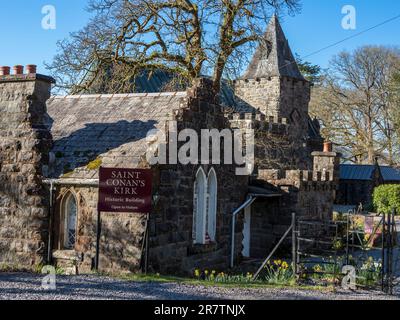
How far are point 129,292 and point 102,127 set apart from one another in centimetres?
604

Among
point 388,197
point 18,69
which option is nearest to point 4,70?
point 18,69

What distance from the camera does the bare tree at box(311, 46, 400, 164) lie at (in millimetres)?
48250

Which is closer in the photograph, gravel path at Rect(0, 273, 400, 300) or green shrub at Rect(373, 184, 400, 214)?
gravel path at Rect(0, 273, 400, 300)

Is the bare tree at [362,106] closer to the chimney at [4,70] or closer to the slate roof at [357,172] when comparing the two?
the slate roof at [357,172]

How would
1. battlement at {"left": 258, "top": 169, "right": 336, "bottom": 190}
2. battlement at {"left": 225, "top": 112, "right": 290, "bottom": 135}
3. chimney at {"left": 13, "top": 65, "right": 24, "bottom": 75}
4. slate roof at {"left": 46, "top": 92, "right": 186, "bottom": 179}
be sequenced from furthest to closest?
battlement at {"left": 225, "top": 112, "right": 290, "bottom": 135} → battlement at {"left": 258, "top": 169, "right": 336, "bottom": 190} → chimney at {"left": 13, "top": 65, "right": 24, "bottom": 75} → slate roof at {"left": 46, "top": 92, "right": 186, "bottom": 179}

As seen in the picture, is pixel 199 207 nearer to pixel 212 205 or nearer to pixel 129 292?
pixel 212 205

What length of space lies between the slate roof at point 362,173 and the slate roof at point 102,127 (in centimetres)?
3089

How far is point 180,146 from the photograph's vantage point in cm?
1423

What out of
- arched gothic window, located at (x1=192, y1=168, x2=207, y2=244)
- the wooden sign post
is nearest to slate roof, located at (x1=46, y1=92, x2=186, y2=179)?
the wooden sign post

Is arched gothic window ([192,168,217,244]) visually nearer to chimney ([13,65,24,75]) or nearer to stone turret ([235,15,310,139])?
chimney ([13,65,24,75])

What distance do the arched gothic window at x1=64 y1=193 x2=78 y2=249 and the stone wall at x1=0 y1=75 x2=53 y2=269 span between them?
1.50ft

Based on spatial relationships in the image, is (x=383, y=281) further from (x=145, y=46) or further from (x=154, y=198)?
(x=145, y=46)

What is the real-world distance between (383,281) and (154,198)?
16.4 feet

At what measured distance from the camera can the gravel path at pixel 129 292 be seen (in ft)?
32.1
